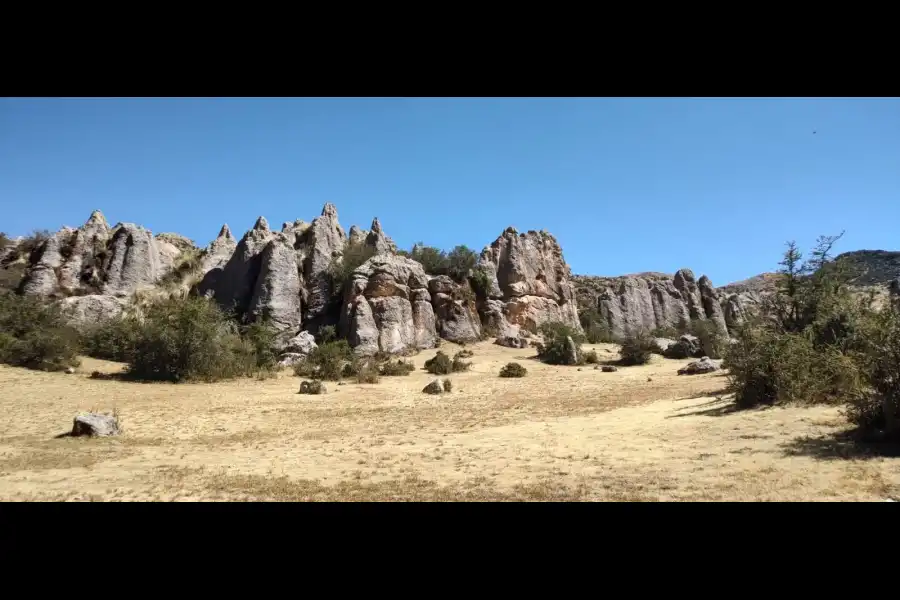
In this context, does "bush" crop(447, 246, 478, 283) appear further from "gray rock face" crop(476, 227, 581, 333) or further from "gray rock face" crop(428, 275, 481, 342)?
"gray rock face" crop(428, 275, 481, 342)

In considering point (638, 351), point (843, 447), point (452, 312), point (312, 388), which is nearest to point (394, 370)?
point (312, 388)

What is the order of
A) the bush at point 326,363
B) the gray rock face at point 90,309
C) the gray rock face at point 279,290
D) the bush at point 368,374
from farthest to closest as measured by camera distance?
the gray rock face at point 279,290 → the gray rock face at point 90,309 → the bush at point 326,363 → the bush at point 368,374

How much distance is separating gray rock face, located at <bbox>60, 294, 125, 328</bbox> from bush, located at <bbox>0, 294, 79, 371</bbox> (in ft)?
6.22

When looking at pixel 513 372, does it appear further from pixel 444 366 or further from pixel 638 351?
pixel 638 351

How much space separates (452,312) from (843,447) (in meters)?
23.7

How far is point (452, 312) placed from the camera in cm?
2920

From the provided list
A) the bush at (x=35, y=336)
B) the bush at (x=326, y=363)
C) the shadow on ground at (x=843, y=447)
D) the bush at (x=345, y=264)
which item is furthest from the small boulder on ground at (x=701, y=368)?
the bush at (x=35, y=336)

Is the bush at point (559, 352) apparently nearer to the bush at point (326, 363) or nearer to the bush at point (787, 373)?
the bush at point (326, 363)

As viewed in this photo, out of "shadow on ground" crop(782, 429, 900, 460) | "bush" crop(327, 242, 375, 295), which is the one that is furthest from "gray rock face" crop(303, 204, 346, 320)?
"shadow on ground" crop(782, 429, 900, 460)

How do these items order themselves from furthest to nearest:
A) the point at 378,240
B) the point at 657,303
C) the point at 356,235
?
1. the point at 657,303
2. the point at 356,235
3. the point at 378,240

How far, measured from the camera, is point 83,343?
67.7 ft

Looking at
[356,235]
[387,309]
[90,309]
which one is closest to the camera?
[90,309]

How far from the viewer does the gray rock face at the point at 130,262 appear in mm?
25578

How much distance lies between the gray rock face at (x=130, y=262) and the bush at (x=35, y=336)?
556 cm
